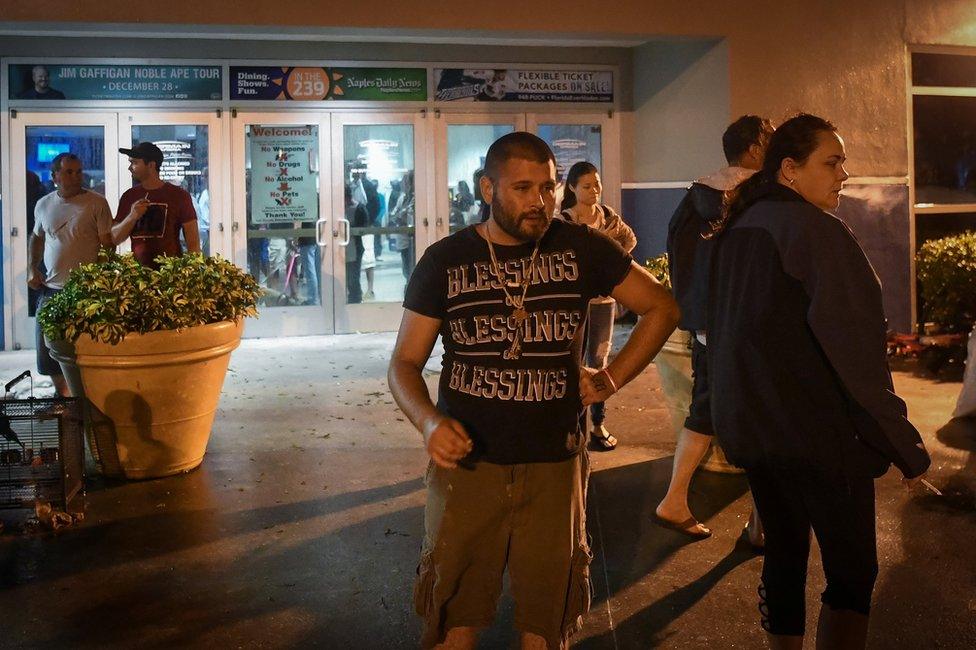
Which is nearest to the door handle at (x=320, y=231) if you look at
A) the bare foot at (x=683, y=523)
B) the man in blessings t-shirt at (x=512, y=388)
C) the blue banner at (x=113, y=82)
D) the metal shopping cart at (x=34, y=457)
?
the blue banner at (x=113, y=82)

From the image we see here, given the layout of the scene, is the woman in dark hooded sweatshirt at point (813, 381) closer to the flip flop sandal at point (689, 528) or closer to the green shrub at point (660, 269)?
the flip flop sandal at point (689, 528)

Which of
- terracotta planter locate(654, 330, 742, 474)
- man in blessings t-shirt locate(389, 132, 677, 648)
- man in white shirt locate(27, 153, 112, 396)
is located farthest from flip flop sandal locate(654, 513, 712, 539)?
man in white shirt locate(27, 153, 112, 396)

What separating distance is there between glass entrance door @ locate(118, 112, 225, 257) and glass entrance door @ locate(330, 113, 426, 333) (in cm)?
130

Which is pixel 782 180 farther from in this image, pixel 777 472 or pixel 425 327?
pixel 425 327

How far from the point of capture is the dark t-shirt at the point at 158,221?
7.48 metres

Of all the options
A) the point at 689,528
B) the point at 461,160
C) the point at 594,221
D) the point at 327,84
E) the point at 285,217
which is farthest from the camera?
the point at 461,160

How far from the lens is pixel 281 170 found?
12289mm

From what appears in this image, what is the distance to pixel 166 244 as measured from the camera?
749 centimetres

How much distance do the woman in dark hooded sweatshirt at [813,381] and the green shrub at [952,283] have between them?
7.06 m

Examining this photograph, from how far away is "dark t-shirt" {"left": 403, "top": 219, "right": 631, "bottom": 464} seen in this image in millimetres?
3125

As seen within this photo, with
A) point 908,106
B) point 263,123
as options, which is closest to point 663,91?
point 908,106

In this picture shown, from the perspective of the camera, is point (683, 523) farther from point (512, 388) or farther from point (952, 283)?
point (952, 283)

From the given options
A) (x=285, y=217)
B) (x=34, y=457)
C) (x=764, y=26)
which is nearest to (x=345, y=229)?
(x=285, y=217)

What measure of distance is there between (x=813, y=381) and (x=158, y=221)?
5.56 meters
